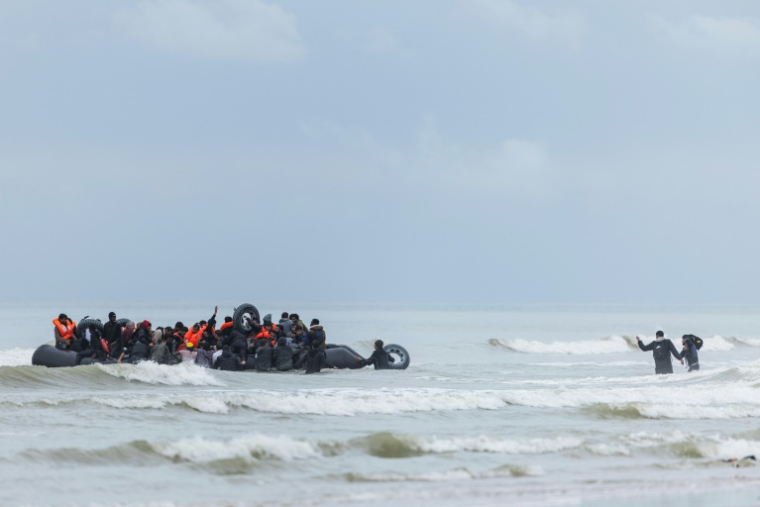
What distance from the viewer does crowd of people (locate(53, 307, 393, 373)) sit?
2458 cm

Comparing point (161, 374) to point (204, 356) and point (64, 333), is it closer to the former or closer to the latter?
point (204, 356)

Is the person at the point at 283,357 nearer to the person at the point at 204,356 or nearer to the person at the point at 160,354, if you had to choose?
the person at the point at 204,356

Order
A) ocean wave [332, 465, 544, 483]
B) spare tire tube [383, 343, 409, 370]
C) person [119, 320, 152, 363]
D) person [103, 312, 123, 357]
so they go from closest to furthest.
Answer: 1. ocean wave [332, 465, 544, 483]
2. person [119, 320, 152, 363]
3. person [103, 312, 123, 357]
4. spare tire tube [383, 343, 409, 370]

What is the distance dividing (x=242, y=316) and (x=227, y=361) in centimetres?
279

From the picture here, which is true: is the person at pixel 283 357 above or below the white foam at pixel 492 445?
above

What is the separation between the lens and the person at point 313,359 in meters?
26.1

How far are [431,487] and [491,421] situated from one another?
5435 millimetres

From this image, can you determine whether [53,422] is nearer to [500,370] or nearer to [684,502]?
[684,502]

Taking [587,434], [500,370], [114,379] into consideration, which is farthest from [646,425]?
[500,370]

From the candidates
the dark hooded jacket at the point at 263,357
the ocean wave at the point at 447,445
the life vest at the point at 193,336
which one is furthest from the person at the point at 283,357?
the ocean wave at the point at 447,445

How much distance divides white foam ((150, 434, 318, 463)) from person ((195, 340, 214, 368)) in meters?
12.2

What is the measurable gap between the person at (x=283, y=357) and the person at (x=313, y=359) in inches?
10.4

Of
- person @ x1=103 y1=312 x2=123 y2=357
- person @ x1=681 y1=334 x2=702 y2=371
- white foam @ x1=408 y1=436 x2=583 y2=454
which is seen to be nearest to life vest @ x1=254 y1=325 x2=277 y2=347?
person @ x1=103 y1=312 x2=123 y2=357

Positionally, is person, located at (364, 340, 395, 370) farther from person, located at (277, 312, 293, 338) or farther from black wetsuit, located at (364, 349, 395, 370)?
person, located at (277, 312, 293, 338)
